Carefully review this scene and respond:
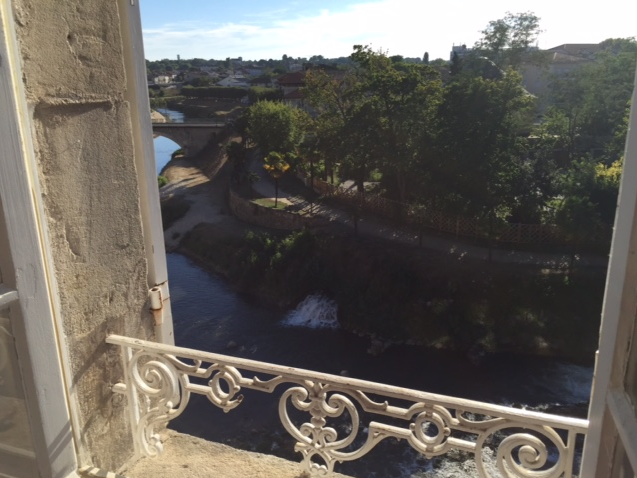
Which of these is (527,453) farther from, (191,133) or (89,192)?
(191,133)

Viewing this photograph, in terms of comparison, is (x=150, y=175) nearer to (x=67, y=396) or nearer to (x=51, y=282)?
(x=51, y=282)

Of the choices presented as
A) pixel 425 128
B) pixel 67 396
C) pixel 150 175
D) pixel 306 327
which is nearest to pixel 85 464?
pixel 67 396

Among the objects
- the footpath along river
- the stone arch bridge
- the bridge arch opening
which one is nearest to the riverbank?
the footpath along river

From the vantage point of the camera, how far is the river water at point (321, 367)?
10.9 metres

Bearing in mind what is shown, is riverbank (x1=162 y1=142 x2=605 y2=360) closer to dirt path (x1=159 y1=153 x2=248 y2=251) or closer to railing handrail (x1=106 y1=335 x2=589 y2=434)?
dirt path (x1=159 y1=153 x2=248 y2=251)

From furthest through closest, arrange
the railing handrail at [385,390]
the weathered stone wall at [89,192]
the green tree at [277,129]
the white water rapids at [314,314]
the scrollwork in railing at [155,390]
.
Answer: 1. the green tree at [277,129]
2. the white water rapids at [314,314]
3. the scrollwork in railing at [155,390]
4. the weathered stone wall at [89,192]
5. the railing handrail at [385,390]

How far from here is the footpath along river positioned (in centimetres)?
1082

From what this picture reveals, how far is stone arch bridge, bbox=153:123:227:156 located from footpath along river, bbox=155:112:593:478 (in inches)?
758

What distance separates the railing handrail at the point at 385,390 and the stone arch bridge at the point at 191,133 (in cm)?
3508

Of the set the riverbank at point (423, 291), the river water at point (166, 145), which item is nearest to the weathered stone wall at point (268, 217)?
the riverbank at point (423, 291)

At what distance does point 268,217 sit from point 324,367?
29.8 ft

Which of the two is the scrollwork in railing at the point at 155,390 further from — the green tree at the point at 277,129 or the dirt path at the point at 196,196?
the green tree at the point at 277,129

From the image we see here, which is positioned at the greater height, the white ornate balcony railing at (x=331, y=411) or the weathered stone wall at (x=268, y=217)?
the white ornate balcony railing at (x=331, y=411)

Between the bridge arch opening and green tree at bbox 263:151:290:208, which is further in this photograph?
the bridge arch opening
